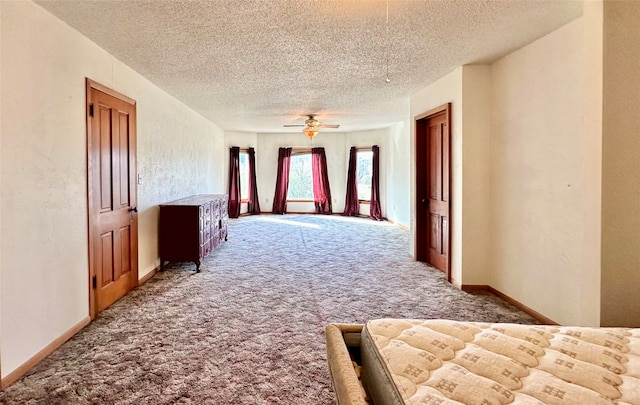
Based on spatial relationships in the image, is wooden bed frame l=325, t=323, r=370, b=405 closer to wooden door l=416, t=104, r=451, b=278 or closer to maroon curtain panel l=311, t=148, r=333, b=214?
wooden door l=416, t=104, r=451, b=278

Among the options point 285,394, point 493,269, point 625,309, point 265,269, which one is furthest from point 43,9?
point 493,269

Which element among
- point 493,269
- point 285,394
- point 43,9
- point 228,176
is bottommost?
point 285,394

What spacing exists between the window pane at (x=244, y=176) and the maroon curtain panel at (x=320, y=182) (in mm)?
1947

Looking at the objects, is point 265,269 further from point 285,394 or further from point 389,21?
point 389,21

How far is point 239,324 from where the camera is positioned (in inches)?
125

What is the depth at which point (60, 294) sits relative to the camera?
283cm

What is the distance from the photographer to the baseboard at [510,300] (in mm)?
3229

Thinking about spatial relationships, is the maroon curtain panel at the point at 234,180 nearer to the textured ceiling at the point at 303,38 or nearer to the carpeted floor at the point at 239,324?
the carpeted floor at the point at 239,324

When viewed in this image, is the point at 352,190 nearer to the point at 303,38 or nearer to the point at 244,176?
the point at 244,176

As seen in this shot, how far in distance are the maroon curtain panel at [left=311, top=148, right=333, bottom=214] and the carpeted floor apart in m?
5.24

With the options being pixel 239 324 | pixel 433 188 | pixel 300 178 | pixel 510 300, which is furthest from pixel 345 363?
pixel 300 178

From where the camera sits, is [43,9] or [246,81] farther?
[246,81]

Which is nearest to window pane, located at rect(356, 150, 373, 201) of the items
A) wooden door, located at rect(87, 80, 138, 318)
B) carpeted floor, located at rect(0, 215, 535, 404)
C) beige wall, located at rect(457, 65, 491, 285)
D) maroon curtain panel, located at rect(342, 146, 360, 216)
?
maroon curtain panel, located at rect(342, 146, 360, 216)

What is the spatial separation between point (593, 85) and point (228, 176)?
9.28 metres
